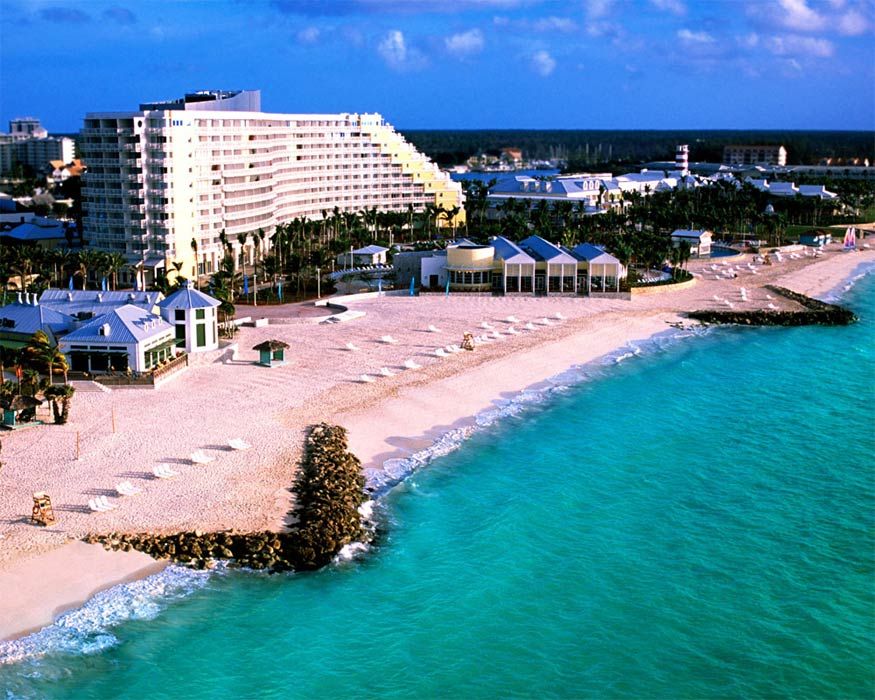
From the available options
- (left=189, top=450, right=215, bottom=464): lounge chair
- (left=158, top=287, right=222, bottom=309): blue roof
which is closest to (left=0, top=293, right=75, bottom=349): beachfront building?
(left=158, top=287, right=222, bottom=309): blue roof

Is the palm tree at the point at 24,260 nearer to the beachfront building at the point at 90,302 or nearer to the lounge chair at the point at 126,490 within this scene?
the beachfront building at the point at 90,302

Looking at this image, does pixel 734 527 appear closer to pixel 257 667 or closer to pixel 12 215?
pixel 257 667

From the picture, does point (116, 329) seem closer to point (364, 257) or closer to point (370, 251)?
point (370, 251)

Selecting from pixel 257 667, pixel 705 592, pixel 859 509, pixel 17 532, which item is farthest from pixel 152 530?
pixel 859 509

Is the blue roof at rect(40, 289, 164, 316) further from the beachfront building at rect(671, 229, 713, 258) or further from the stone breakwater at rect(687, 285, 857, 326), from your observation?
the beachfront building at rect(671, 229, 713, 258)

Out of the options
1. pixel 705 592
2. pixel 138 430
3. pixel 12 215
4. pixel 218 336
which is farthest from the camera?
pixel 12 215

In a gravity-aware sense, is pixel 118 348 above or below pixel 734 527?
above

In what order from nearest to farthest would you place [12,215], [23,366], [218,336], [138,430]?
[138,430] < [23,366] < [218,336] < [12,215]
